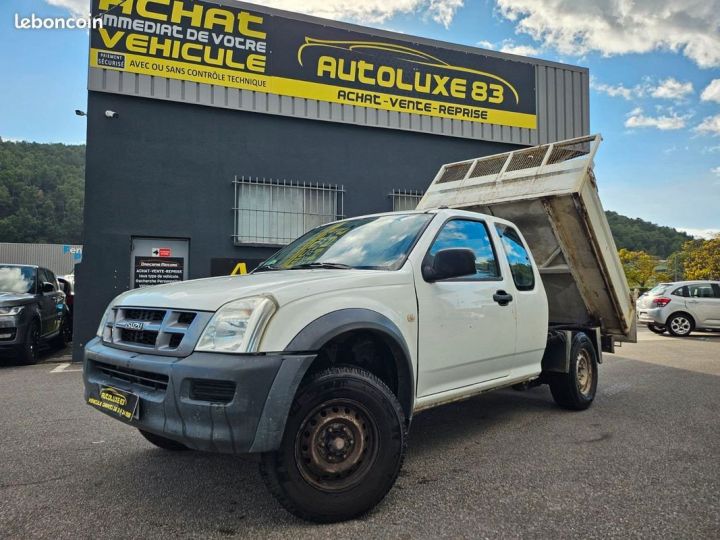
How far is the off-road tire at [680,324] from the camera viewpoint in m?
13.3

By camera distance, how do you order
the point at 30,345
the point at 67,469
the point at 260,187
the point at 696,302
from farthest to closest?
the point at 696,302
the point at 260,187
the point at 30,345
the point at 67,469

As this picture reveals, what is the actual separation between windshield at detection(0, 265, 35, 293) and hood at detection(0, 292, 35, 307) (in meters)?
0.24

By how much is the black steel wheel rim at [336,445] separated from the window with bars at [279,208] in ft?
24.5

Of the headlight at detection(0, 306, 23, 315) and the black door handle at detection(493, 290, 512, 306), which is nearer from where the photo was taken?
the black door handle at detection(493, 290, 512, 306)

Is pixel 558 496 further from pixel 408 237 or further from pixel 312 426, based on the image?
pixel 408 237

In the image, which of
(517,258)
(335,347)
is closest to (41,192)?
(517,258)

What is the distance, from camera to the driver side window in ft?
12.3

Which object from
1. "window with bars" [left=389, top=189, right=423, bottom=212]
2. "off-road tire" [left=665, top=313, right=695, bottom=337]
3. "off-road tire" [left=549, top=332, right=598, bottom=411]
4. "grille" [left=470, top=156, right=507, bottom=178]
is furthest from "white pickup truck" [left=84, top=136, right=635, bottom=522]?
"off-road tire" [left=665, top=313, right=695, bottom=337]

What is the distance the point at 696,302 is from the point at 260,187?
1137 cm

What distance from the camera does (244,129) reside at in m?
9.83

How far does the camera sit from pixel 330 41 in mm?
10391

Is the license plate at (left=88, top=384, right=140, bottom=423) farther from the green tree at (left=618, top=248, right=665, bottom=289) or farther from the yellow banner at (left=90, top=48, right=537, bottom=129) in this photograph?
the green tree at (left=618, top=248, right=665, bottom=289)

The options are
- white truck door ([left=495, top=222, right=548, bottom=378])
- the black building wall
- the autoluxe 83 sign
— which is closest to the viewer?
white truck door ([left=495, top=222, right=548, bottom=378])

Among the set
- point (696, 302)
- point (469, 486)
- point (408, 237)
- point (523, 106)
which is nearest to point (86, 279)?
point (408, 237)
